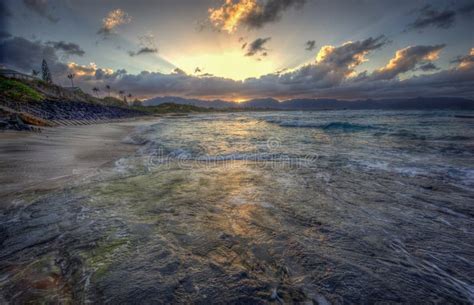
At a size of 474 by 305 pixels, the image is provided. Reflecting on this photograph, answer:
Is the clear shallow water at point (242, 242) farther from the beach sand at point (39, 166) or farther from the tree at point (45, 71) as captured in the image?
the tree at point (45, 71)

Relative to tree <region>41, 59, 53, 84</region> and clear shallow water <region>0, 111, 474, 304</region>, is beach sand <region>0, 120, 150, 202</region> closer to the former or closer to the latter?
clear shallow water <region>0, 111, 474, 304</region>

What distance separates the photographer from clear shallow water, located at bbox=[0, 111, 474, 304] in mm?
2219

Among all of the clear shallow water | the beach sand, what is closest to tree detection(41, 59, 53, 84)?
the beach sand

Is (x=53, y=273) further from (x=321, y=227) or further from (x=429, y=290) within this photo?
(x=429, y=290)

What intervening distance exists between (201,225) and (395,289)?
8.71 feet

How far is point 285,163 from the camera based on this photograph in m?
8.09

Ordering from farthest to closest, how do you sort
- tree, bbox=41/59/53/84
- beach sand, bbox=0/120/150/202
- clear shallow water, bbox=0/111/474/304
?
tree, bbox=41/59/53/84
beach sand, bbox=0/120/150/202
clear shallow water, bbox=0/111/474/304

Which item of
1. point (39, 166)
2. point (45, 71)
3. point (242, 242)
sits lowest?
point (242, 242)

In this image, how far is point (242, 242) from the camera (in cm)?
309

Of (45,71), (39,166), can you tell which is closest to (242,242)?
(39,166)

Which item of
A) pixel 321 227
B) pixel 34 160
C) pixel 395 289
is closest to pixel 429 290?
pixel 395 289

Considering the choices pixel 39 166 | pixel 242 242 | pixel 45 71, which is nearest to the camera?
pixel 242 242

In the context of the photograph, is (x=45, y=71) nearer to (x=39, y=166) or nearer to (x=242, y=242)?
(x=39, y=166)

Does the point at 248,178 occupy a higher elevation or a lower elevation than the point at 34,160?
lower
